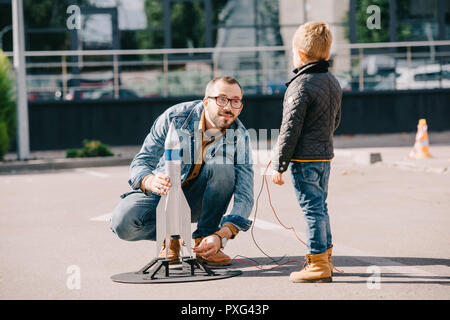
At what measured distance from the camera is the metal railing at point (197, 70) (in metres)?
19.5

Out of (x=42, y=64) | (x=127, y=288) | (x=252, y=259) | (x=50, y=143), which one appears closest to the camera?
(x=127, y=288)

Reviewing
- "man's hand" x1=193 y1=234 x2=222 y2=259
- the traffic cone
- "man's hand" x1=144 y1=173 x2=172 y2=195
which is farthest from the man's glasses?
the traffic cone

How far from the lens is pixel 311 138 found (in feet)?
17.1

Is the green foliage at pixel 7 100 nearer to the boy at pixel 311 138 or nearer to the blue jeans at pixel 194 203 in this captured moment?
the blue jeans at pixel 194 203

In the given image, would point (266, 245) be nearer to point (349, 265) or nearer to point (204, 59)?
point (349, 265)

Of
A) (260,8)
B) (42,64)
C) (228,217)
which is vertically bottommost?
(228,217)

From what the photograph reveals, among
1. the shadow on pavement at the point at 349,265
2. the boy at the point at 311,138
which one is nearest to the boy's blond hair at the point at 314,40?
the boy at the point at 311,138

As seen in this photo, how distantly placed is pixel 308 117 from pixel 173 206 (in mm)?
1055

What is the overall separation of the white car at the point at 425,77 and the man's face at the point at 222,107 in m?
15.0

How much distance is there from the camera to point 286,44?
2133 centimetres
